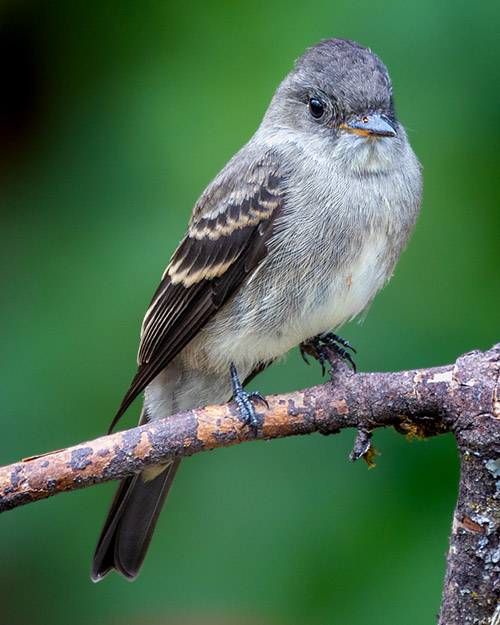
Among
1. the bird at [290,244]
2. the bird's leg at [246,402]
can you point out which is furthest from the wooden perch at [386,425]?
the bird at [290,244]

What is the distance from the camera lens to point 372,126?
2.60 metres

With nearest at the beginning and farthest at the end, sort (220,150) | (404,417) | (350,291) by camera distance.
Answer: (404,417) → (350,291) → (220,150)

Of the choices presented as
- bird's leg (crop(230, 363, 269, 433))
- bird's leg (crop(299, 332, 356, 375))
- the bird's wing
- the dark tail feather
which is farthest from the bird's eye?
the dark tail feather

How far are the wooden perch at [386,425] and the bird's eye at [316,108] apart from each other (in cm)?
88

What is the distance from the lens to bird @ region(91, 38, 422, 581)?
2555 mm

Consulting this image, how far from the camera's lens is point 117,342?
2.90 m

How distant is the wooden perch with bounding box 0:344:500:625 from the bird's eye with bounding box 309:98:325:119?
2.88 feet

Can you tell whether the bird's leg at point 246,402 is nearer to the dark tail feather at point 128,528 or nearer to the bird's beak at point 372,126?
the dark tail feather at point 128,528

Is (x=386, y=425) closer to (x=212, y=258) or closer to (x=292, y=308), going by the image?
(x=292, y=308)

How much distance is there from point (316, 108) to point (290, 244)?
45 centimetres

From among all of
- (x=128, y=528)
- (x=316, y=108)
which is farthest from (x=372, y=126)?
(x=128, y=528)

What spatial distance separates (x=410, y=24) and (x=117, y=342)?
1.27 meters

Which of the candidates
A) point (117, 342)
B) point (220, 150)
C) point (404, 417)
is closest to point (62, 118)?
point (220, 150)

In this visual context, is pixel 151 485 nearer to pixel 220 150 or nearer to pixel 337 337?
pixel 337 337
